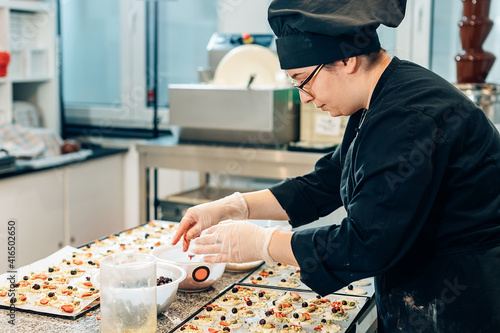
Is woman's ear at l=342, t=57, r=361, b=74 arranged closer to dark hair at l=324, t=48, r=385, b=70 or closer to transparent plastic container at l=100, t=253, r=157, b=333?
dark hair at l=324, t=48, r=385, b=70

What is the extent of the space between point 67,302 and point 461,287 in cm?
93

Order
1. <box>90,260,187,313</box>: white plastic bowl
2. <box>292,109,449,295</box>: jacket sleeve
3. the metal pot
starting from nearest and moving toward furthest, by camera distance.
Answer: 1. <box>292,109,449,295</box>: jacket sleeve
2. <box>90,260,187,313</box>: white plastic bowl
3. the metal pot

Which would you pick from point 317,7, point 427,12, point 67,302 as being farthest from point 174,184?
point 317,7

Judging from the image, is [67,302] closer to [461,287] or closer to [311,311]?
[311,311]

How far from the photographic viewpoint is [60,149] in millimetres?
3781

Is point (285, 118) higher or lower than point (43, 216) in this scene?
higher

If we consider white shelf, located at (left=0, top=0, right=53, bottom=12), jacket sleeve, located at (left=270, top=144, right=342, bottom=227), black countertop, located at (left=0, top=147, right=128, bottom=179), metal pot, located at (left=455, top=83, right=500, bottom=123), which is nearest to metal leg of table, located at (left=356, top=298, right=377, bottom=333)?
jacket sleeve, located at (left=270, top=144, right=342, bottom=227)

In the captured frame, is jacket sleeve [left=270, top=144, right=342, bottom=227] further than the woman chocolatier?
Yes

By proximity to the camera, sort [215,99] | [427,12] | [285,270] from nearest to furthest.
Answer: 1. [285,270]
2. [215,99]
3. [427,12]

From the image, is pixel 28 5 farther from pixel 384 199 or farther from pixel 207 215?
pixel 384 199

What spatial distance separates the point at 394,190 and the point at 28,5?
127 inches

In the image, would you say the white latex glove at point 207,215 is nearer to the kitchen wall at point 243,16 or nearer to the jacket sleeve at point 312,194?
the jacket sleeve at point 312,194

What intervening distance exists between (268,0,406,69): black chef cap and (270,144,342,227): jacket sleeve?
0.47 m

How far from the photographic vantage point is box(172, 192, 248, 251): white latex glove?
1.63 m
